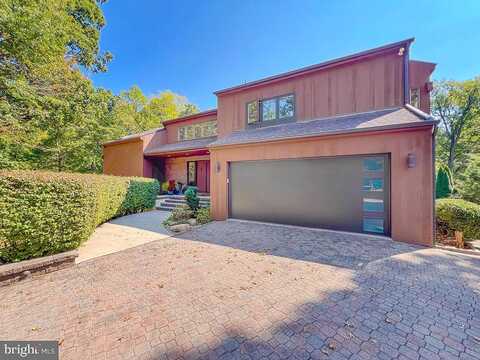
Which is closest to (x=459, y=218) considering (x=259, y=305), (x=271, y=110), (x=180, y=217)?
(x=259, y=305)

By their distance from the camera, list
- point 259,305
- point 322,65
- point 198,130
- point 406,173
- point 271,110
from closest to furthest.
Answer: point 259,305, point 406,173, point 322,65, point 271,110, point 198,130

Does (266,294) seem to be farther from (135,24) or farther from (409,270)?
(135,24)

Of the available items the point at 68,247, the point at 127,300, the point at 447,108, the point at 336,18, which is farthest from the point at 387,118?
the point at 447,108

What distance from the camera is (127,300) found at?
10.6ft

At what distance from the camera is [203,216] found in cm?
904

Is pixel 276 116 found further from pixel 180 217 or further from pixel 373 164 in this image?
pixel 180 217

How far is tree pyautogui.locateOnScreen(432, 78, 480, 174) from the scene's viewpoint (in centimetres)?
2144

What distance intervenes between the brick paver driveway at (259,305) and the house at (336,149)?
4.93ft

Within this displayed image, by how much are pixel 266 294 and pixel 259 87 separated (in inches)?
377

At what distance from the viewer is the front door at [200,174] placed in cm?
1527

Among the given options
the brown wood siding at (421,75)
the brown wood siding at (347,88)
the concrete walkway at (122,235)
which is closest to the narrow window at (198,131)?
the brown wood siding at (347,88)

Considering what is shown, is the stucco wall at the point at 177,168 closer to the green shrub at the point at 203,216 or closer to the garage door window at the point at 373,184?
the green shrub at the point at 203,216

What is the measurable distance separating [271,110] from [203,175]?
7.46 m

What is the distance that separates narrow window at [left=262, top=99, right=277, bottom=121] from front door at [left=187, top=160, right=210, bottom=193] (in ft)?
21.1
